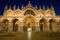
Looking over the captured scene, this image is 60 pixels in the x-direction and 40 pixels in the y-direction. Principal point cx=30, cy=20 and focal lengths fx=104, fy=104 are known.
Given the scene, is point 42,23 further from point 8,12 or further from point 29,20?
point 8,12

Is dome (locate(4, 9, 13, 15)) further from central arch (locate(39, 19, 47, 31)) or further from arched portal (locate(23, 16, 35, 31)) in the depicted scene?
central arch (locate(39, 19, 47, 31))

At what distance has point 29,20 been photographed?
84.1ft

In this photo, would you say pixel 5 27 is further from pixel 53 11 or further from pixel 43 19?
pixel 53 11

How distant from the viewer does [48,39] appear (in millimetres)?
3064

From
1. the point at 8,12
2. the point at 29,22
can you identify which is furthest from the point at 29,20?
the point at 8,12

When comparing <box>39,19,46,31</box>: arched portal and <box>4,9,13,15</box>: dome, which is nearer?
→ <box>39,19,46,31</box>: arched portal

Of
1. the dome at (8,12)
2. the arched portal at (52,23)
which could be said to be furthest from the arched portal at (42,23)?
the dome at (8,12)

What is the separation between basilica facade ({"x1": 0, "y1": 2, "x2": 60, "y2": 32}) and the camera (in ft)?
78.5

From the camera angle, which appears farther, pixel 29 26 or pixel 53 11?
pixel 53 11

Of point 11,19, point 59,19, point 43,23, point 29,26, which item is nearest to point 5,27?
point 11,19

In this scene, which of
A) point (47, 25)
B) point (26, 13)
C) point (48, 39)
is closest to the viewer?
point (48, 39)

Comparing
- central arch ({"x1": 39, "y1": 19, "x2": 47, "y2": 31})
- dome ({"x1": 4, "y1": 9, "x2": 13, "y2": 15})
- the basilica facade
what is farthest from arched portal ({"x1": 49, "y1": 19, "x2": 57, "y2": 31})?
dome ({"x1": 4, "y1": 9, "x2": 13, "y2": 15})

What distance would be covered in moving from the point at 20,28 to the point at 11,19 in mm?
2964

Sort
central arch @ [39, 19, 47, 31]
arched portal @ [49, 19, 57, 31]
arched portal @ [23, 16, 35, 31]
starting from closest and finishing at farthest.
Result: arched portal @ [49, 19, 57, 31] → central arch @ [39, 19, 47, 31] → arched portal @ [23, 16, 35, 31]
